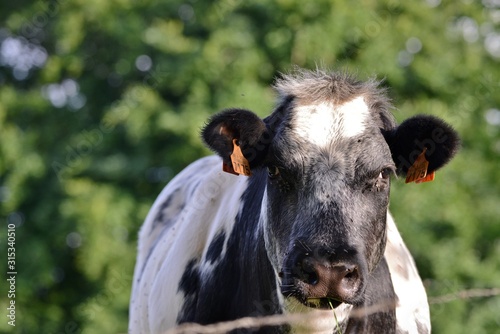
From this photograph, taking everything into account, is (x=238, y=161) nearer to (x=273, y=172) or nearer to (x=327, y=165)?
(x=273, y=172)

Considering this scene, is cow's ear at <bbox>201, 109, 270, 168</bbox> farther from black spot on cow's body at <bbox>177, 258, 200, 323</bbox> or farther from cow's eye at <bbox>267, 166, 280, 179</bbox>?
black spot on cow's body at <bbox>177, 258, 200, 323</bbox>

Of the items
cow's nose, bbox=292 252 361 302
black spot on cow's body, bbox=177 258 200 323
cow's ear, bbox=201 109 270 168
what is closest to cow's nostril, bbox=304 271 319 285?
cow's nose, bbox=292 252 361 302

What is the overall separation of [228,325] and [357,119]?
1556 millimetres

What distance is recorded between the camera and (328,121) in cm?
460

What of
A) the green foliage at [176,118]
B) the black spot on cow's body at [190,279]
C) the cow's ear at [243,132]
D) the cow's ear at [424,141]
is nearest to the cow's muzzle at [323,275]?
the cow's ear at [243,132]

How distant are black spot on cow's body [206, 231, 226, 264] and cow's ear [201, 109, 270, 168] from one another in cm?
62

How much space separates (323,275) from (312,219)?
1.12 ft

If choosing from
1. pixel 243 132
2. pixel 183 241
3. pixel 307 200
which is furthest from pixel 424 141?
pixel 183 241

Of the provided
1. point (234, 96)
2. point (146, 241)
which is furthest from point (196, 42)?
point (146, 241)

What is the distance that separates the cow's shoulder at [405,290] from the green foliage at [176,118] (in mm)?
9717

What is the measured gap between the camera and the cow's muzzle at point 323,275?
4.03 metres

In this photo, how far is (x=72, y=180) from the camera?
17.6 m

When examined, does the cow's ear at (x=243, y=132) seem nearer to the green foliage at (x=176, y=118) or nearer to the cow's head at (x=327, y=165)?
the cow's head at (x=327, y=165)

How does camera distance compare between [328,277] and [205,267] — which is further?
[205,267]
